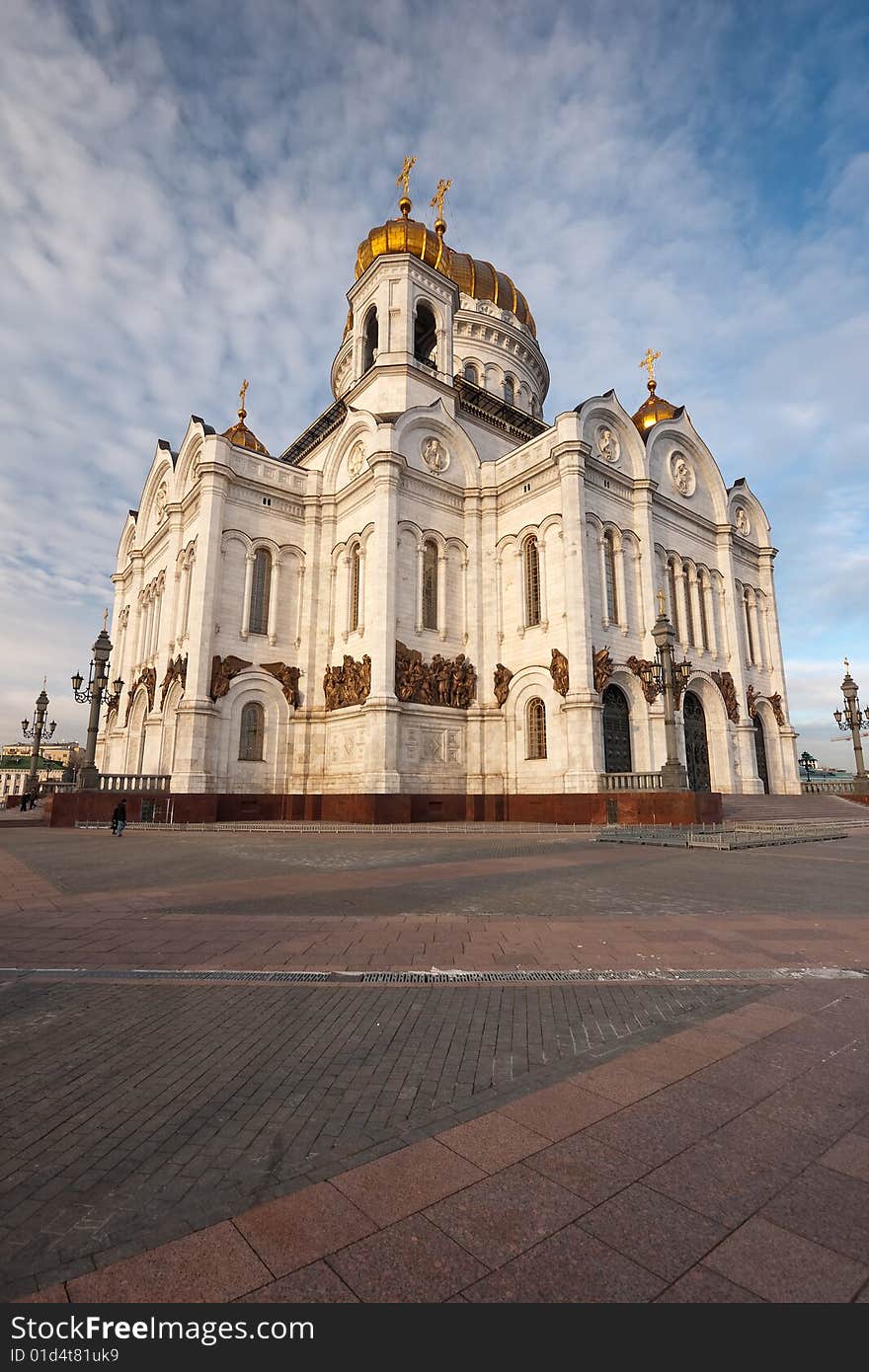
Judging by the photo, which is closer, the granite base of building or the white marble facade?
the granite base of building

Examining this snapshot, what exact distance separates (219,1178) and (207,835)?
17.4 meters

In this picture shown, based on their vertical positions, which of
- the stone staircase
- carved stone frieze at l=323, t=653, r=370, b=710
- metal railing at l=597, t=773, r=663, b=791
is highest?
carved stone frieze at l=323, t=653, r=370, b=710

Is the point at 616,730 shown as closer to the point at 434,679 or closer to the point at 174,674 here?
the point at 434,679

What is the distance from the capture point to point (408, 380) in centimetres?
3016

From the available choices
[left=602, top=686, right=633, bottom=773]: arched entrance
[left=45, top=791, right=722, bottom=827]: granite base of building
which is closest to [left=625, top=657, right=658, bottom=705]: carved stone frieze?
[left=602, top=686, right=633, bottom=773]: arched entrance

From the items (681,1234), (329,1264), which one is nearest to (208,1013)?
(329,1264)

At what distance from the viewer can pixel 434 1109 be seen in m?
2.83

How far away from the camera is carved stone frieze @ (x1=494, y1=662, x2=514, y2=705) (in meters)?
26.3

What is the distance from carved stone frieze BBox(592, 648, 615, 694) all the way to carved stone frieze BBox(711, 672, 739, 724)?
847 centimetres

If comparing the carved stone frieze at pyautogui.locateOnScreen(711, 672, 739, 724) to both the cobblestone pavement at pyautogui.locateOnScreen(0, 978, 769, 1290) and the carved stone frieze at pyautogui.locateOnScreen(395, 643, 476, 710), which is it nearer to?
the carved stone frieze at pyautogui.locateOnScreen(395, 643, 476, 710)

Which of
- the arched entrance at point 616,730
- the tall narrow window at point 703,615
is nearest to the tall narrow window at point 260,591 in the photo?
the arched entrance at point 616,730

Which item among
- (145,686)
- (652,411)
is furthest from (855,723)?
(145,686)

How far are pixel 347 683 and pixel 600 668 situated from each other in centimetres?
983

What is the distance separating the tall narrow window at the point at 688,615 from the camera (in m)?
30.1
